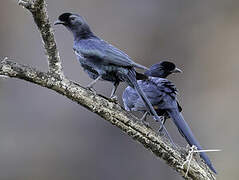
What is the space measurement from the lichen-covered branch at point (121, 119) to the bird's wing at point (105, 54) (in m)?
0.34

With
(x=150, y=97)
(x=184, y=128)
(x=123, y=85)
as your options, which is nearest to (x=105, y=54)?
(x=150, y=97)

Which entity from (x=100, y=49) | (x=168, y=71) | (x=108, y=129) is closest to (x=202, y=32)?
(x=108, y=129)

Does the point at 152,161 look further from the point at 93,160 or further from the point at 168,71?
the point at 168,71

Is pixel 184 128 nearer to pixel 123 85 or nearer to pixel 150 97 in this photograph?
pixel 150 97

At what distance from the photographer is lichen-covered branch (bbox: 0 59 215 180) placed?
8.40 ft

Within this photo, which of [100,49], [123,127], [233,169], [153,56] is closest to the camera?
[123,127]

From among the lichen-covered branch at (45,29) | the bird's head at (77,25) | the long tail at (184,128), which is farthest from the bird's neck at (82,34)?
the long tail at (184,128)

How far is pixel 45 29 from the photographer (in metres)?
2.54

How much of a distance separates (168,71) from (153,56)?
3007 mm

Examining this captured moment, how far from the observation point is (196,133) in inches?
268

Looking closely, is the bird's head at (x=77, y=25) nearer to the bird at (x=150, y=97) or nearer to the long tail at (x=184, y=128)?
the bird at (x=150, y=97)

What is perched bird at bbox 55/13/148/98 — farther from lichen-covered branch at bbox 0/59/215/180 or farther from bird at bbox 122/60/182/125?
bird at bbox 122/60/182/125

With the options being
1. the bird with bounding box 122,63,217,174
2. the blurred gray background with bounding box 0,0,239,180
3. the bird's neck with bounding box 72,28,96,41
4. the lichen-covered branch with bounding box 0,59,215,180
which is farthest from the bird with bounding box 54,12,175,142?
the blurred gray background with bounding box 0,0,239,180

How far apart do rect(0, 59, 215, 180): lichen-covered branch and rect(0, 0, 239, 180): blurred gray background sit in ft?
12.4
